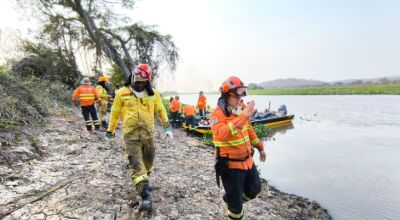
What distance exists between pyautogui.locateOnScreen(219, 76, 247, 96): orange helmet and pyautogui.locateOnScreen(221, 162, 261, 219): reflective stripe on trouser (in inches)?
34.2

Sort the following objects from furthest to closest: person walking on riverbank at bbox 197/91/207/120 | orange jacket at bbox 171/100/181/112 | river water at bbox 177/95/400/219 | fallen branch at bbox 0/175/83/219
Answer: person walking on riverbank at bbox 197/91/207/120, orange jacket at bbox 171/100/181/112, river water at bbox 177/95/400/219, fallen branch at bbox 0/175/83/219

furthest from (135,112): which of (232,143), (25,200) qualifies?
(25,200)

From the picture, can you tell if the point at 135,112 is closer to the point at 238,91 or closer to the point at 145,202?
the point at 145,202

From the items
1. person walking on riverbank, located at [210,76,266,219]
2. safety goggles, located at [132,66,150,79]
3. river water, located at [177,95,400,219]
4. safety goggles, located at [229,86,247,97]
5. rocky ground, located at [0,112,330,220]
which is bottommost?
river water, located at [177,95,400,219]

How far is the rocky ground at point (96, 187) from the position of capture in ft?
13.1

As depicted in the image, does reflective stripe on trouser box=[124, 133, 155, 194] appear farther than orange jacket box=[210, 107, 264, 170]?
Yes

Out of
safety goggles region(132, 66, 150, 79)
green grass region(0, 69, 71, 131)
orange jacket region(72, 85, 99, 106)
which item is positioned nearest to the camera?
safety goggles region(132, 66, 150, 79)

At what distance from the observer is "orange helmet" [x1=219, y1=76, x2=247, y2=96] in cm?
311

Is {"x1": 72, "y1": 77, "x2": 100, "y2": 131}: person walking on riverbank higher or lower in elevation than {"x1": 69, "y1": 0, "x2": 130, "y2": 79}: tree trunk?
lower

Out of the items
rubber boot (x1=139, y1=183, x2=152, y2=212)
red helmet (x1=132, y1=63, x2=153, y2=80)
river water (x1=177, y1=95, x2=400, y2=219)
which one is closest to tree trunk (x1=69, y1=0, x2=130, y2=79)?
river water (x1=177, y1=95, x2=400, y2=219)

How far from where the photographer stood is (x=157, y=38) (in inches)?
687

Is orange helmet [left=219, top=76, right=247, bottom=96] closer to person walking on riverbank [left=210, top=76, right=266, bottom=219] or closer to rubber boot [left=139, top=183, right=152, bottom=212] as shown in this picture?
person walking on riverbank [left=210, top=76, right=266, bottom=219]

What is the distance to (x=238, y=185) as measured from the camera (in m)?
3.15

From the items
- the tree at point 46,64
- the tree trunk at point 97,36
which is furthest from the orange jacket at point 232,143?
the tree at point 46,64
